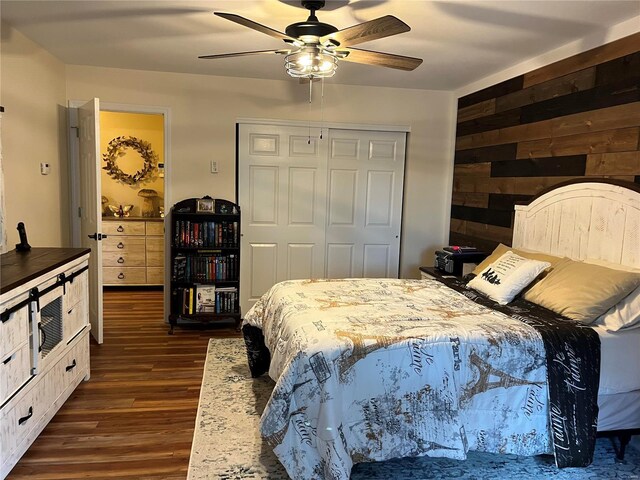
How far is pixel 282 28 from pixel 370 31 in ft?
3.47

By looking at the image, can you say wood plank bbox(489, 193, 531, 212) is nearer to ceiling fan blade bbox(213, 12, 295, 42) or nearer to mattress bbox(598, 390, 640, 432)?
mattress bbox(598, 390, 640, 432)

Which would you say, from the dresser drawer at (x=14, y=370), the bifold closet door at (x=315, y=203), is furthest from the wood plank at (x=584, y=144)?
the dresser drawer at (x=14, y=370)

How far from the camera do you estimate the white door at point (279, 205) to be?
14.9 feet

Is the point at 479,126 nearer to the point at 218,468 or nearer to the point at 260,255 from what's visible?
the point at 260,255

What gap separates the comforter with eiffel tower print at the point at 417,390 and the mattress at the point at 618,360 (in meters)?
0.07

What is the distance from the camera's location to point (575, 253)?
3.01 meters

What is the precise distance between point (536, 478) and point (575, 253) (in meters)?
1.49

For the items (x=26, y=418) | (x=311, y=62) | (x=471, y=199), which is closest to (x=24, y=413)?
(x=26, y=418)

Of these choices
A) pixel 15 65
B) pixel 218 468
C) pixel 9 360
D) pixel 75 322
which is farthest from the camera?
pixel 15 65

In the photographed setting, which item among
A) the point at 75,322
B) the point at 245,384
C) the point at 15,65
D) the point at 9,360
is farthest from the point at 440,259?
the point at 15,65

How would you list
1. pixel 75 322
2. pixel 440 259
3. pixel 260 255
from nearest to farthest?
pixel 75 322, pixel 440 259, pixel 260 255

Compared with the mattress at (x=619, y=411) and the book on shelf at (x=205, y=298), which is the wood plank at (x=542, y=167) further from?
the book on shelf at (x=205, y=298)

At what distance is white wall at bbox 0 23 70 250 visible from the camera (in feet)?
10.1

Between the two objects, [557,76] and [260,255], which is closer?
[557,76]
